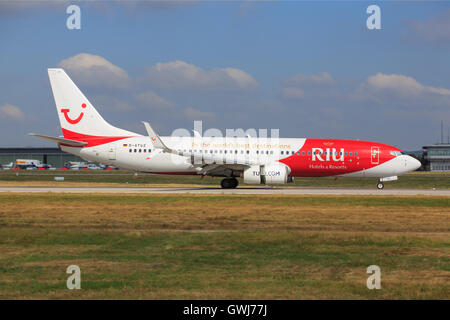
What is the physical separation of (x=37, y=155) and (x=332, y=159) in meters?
144

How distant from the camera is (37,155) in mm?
167125

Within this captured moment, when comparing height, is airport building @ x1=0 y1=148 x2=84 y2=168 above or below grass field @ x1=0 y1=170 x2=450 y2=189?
above

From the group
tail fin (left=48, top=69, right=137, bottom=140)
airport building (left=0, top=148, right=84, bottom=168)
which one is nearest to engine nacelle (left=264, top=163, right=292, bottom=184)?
tail fin (left=48, top=69, right=137, bottom=140)

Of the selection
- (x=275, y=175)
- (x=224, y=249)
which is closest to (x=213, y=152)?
(x=275, y=175)

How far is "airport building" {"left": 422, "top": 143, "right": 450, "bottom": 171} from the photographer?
144 m

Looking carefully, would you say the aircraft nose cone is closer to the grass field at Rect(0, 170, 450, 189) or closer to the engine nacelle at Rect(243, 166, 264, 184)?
the grass field at Rect(0, 170, 450, 189)

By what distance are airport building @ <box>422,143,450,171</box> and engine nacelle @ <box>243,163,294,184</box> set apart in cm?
11789

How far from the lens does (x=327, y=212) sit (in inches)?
944

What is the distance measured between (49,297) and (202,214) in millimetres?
13126

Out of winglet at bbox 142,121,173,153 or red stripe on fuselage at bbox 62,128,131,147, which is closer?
winglet at bbox 142,121,173,153
